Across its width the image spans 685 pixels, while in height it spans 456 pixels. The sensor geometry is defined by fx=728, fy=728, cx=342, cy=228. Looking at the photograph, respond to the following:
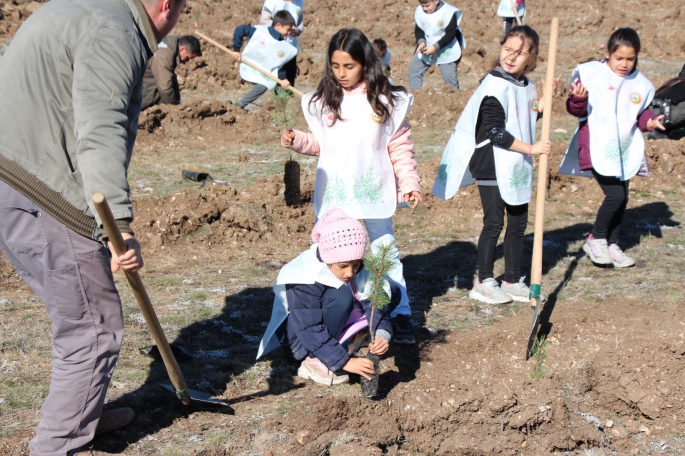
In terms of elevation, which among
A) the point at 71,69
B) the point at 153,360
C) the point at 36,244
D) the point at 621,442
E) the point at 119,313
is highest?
the point at 71,69

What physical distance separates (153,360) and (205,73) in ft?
30.8

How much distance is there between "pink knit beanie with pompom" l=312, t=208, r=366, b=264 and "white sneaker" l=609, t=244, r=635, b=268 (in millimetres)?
2826

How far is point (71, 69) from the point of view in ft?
8.09

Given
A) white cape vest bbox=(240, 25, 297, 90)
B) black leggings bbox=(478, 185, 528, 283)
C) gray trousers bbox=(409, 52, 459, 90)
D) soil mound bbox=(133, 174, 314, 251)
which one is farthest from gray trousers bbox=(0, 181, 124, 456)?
gray trousers bbox=(409, 52, 459, 90)

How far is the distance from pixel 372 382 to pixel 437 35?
782cm

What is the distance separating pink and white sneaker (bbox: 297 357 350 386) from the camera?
3.67 m

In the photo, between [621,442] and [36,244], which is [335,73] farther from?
[621,442]

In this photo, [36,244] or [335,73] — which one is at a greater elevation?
[335,73]

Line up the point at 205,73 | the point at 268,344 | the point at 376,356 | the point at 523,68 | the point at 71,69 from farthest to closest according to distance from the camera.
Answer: the point at 205,73
the point at 523,68
the point at 268,344
the point at 376,356
the point at 71,69

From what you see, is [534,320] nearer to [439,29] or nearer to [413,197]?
[413,197]

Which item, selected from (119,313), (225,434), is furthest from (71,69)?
(225,434)

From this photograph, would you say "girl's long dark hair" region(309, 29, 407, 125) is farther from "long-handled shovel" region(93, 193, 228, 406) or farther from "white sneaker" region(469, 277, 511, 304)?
"long-handled shovel" region(93, 193, 228, 406)

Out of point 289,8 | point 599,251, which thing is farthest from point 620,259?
point 289,8

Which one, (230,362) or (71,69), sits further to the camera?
(230,362)
